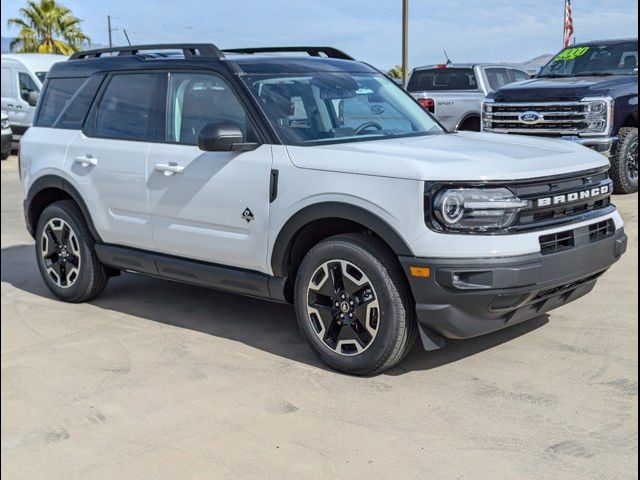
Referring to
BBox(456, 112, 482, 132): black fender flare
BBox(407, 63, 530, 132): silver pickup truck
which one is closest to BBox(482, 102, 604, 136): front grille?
BBox(407, 63, 530, 132): silver pickup truck

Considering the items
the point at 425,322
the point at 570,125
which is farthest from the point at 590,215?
the point at 570,125

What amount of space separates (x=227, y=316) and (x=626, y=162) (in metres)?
6.37

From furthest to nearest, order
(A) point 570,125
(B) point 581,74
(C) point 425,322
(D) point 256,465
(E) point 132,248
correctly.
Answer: (B) point 581,74
(A) point 570,125
(E) point 132,248
(C) point 425,322
(D) point 256,465

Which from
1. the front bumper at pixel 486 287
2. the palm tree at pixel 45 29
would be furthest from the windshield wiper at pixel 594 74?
the palm tree at pixel 45 29

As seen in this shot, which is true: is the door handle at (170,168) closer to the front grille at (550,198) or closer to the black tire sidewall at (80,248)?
the black tire sidewall at (80,248)

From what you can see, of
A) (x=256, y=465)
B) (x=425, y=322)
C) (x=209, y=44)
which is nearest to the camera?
(x=256, y=465)

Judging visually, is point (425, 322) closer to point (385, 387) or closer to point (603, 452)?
point (385, 387)

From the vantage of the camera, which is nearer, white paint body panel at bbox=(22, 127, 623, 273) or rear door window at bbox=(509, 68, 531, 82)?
white paint body panel at bbox=(22, 127, 623, 273)

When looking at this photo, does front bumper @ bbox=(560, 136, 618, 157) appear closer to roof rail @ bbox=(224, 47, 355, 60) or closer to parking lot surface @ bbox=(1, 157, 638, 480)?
parking lot surface @ bbox=(1, 157, 638, 480)

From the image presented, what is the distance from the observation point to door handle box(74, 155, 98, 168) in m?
5.85

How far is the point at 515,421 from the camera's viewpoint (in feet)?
12.8

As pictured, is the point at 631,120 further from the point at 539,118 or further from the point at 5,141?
the point at 5,141

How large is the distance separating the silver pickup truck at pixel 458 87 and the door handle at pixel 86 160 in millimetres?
8136

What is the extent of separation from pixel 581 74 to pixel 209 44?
718cm
